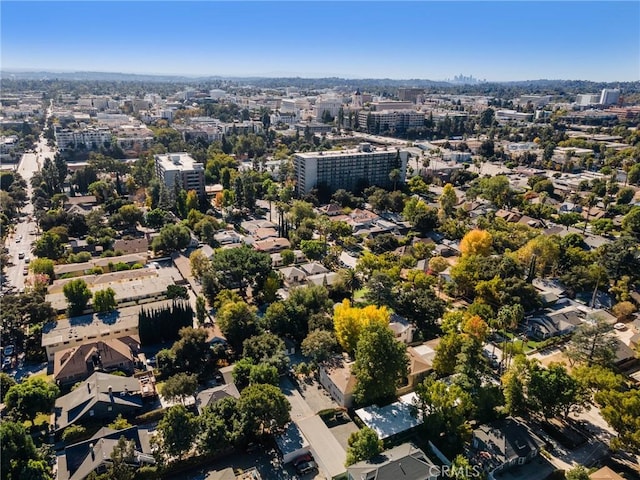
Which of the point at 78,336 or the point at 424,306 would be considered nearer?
the point at 78,336

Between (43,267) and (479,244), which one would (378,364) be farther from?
(43,267)

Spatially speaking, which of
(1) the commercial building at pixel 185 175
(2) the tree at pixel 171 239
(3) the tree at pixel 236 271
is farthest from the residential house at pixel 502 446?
(1) the commercial building at pixel 185 175

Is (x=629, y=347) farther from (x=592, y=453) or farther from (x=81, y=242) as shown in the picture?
(x=81, y=242)

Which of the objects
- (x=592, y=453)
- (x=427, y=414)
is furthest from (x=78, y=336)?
(x=592, y=453)

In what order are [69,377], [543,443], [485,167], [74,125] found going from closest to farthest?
[543,443] → [69,377] → [485,167] → [74,125]

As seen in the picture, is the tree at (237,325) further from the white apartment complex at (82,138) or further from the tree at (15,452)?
the white apartment complex at (82,138)

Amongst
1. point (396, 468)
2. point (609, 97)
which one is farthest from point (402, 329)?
point (609, 97)
